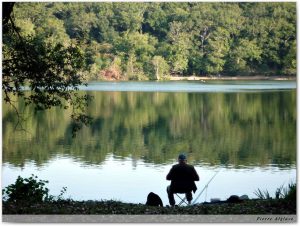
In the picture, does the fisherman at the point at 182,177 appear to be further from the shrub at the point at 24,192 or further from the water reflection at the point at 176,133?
the water reflection at the point at 176,133

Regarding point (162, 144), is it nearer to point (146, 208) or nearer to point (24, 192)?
point (24, 192)

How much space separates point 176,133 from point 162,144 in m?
1.82

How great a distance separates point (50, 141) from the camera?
43.1ft

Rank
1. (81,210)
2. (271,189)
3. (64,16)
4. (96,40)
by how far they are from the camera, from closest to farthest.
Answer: (81,210)
(271,189)
(64,16)
(96,40)

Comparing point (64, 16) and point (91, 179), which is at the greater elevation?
point (64, 16)

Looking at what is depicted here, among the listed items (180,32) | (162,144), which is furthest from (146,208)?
(162,144)

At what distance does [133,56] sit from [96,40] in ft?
11.6

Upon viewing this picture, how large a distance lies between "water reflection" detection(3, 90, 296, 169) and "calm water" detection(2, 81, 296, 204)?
24 millimetres

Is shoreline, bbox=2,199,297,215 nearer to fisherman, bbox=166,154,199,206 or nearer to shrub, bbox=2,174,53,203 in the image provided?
shrub, bbox=2,174,53,203

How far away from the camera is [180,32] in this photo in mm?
11078

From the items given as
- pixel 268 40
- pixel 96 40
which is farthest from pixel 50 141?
pixel 268 40

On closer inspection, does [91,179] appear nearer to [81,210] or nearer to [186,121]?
[81,210]

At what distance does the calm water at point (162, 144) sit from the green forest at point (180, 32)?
25.1 inches

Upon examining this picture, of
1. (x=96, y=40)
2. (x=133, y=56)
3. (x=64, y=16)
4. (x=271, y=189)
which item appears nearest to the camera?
(x=271, y=189)
